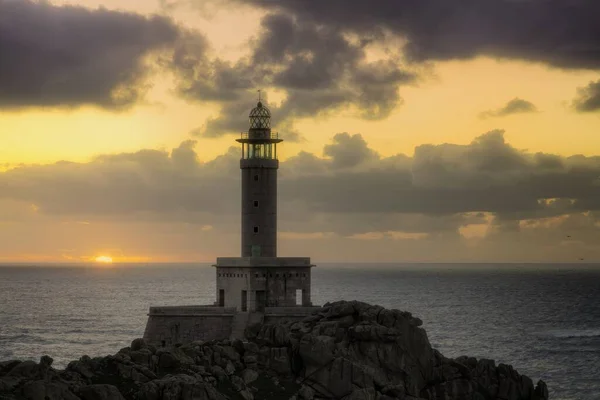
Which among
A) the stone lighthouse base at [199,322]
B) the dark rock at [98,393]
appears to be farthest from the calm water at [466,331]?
the dark rock at [98,393]

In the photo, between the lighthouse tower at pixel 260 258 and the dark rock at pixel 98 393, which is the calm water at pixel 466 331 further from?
the dark rock at pixel 98 393

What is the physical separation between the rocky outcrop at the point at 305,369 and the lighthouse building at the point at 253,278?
17.1ft

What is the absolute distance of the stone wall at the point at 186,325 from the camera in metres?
69.4

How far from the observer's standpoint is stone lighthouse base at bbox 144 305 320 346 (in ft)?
227

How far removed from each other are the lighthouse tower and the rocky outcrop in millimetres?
5640

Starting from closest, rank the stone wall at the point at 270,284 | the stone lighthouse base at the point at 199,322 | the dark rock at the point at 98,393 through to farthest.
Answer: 1. the dark rock at the point at 98,393
2. the stone lighthouse base at the point at 199,322
3. the stone wall at the point at 270,284

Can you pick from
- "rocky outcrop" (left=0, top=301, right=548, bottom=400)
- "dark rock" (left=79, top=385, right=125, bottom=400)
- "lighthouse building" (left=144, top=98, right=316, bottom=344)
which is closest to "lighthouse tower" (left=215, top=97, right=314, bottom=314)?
"lighthouse building" (left=144, top=98, right=316, bottom=344)

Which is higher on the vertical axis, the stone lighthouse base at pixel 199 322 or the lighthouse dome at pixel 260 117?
the lighthouse dome at pixel 260 117

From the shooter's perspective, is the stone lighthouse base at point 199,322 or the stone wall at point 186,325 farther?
the stone wall at point 186,325

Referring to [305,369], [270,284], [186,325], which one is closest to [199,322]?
[186,325]

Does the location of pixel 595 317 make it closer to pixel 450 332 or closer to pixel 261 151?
pixel 450 332

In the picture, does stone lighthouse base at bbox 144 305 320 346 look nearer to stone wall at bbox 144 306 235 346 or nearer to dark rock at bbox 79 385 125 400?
stone wall at bbox 144 306 235 346

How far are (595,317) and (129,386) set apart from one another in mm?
124038

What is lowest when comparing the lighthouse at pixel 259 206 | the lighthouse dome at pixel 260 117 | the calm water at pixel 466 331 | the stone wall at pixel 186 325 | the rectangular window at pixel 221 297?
the calm water at pixel 466 331
